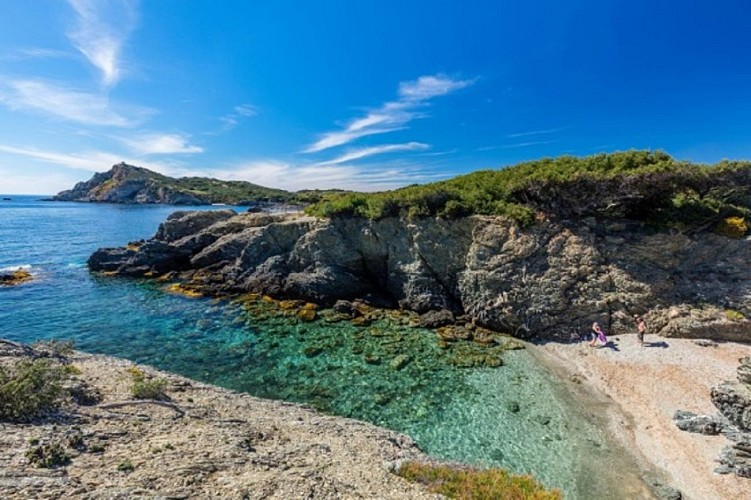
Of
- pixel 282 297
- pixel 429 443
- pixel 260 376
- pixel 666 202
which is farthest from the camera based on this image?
pixel 282 297

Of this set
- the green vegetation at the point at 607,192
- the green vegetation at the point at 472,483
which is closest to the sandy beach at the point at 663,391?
the green vegetation at the point at 472,483

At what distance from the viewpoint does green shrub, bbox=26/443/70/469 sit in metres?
8.46

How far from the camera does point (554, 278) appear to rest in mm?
24453

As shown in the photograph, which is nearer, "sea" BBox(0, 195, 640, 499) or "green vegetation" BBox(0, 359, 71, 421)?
"green vegetation" BBox(0, 359, 71, 421)

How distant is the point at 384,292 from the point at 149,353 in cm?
1911

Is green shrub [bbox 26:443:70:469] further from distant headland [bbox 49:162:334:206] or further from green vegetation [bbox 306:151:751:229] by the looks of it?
distant headland [bbox 49:162:334:206]

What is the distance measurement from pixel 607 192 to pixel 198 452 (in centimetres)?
2728

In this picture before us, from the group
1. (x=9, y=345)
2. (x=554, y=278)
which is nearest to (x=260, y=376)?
(x=9, y=345)

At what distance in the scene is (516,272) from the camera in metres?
25.7

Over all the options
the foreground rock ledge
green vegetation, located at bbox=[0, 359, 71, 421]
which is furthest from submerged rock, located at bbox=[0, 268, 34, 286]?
green vegetation, located at bbox=[0, 359, 71, 421]

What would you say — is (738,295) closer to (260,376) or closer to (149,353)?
(260,376)

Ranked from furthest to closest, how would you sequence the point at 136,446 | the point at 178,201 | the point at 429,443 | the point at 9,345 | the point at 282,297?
1. the point at 178,201
2. the point at 282,297
3. the point at 9,345
4. the point at 429,443
5. the point at 136,446

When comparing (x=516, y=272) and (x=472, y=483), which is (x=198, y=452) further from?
(x=516, y=272)

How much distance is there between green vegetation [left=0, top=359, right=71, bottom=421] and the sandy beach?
68.0 ft
